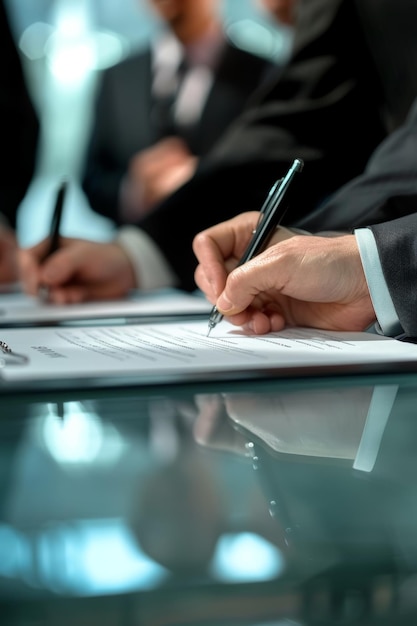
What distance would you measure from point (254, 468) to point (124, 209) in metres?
1.82

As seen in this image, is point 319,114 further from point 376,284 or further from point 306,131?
point 376,284

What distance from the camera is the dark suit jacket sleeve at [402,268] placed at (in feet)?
1.80

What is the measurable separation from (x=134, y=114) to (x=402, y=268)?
190 centimetres

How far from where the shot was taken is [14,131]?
2.00 metres

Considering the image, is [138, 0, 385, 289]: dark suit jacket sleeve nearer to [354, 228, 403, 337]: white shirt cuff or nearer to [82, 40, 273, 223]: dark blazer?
[354, 228, 403, 337]: white shirt cuff

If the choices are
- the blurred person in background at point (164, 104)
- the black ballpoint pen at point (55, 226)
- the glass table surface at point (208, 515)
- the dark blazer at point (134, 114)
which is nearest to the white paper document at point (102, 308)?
the black ballpoint pen at point (55, 226)

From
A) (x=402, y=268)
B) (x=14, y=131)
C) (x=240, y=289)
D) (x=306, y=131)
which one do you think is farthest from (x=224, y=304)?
(x=14, y=131)

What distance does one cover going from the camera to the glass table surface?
0.65 ft

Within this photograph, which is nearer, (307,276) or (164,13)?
(307,276)

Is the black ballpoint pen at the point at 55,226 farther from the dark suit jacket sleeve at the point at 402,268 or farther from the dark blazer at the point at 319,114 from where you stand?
the dark suit jacket sleeve at the point at 402,268

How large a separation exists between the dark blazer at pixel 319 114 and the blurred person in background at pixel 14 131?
85cm

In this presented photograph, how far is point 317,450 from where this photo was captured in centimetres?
30

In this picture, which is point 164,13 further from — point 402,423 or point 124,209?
point 402,423

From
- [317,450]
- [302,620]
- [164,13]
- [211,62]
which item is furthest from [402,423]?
[164,13]
